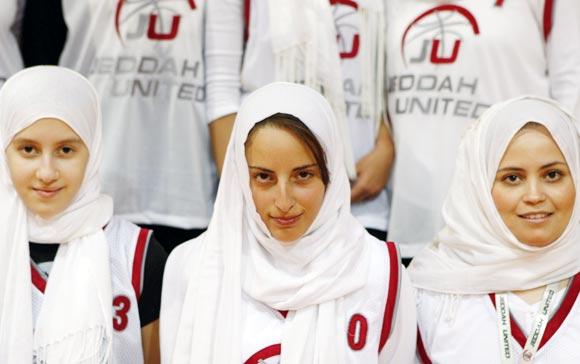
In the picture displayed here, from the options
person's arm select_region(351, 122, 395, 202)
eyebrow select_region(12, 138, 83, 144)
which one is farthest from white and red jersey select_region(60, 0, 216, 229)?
eyebrow select_region(12, 138, 83, 144)

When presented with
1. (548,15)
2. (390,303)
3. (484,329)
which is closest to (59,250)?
(390,303)

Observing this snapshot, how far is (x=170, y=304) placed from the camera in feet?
8.66

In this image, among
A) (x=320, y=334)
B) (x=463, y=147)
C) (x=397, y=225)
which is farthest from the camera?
(x=397, y=225)

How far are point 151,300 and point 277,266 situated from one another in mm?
351

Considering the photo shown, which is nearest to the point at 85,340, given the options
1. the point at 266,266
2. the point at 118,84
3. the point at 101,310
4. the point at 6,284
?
the point at 101,310

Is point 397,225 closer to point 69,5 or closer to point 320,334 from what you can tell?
point 320,334

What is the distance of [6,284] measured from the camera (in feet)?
8.41

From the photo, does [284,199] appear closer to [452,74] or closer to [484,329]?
[484,329]

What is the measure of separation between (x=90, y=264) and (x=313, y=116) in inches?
25.3

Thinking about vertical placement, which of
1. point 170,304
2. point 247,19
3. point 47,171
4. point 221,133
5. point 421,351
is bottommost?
point 421,351

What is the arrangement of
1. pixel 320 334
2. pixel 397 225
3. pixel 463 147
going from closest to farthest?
pixel 320 334 < pixel 463 147 < pixel 397 225

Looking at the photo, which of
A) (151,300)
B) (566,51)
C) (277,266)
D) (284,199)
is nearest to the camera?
(284,199)

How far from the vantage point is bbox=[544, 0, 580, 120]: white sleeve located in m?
3.05

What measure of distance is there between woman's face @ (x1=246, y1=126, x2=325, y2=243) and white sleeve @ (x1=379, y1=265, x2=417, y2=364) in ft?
1.00
